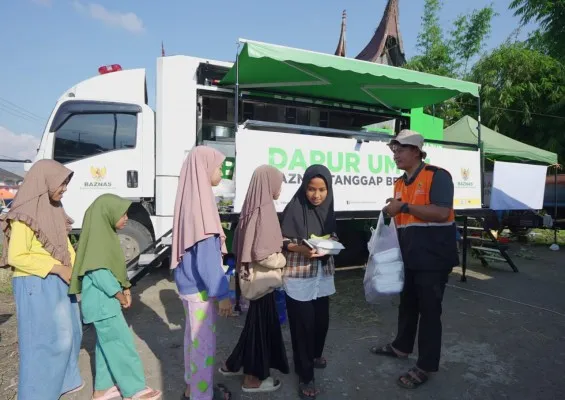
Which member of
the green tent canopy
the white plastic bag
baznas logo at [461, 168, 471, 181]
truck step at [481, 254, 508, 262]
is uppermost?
the green tent canopy

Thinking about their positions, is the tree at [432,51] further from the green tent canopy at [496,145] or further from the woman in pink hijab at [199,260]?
the woman in pink hijab at [199,260]

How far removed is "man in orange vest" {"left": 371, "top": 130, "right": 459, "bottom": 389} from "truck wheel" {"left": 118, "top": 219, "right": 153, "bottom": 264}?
137 inches

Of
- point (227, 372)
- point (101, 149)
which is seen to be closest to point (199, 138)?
point (101, 149)

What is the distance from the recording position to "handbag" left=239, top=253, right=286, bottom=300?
2.40 meters

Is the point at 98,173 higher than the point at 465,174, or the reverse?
the point at 465,174

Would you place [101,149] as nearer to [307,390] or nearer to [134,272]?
[134,272]

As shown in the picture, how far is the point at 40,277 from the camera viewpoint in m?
2.25

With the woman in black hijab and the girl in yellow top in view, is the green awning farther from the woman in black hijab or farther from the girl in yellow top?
the girl in yellow top

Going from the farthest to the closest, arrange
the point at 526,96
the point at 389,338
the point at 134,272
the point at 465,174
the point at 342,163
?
the point at 526,96
the point at 465,174
the point at 342,163
the point at 134,272
the point at 389,338

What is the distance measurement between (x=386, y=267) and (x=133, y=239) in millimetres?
3490

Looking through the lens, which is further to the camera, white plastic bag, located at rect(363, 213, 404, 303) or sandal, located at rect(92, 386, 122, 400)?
white plastic bag, located at rect(363, 213, 404, 303)

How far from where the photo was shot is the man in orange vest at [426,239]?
2600 mm

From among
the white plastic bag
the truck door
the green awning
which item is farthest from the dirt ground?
the green awning

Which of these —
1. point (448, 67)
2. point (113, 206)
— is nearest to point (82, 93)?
point (113, 206)
